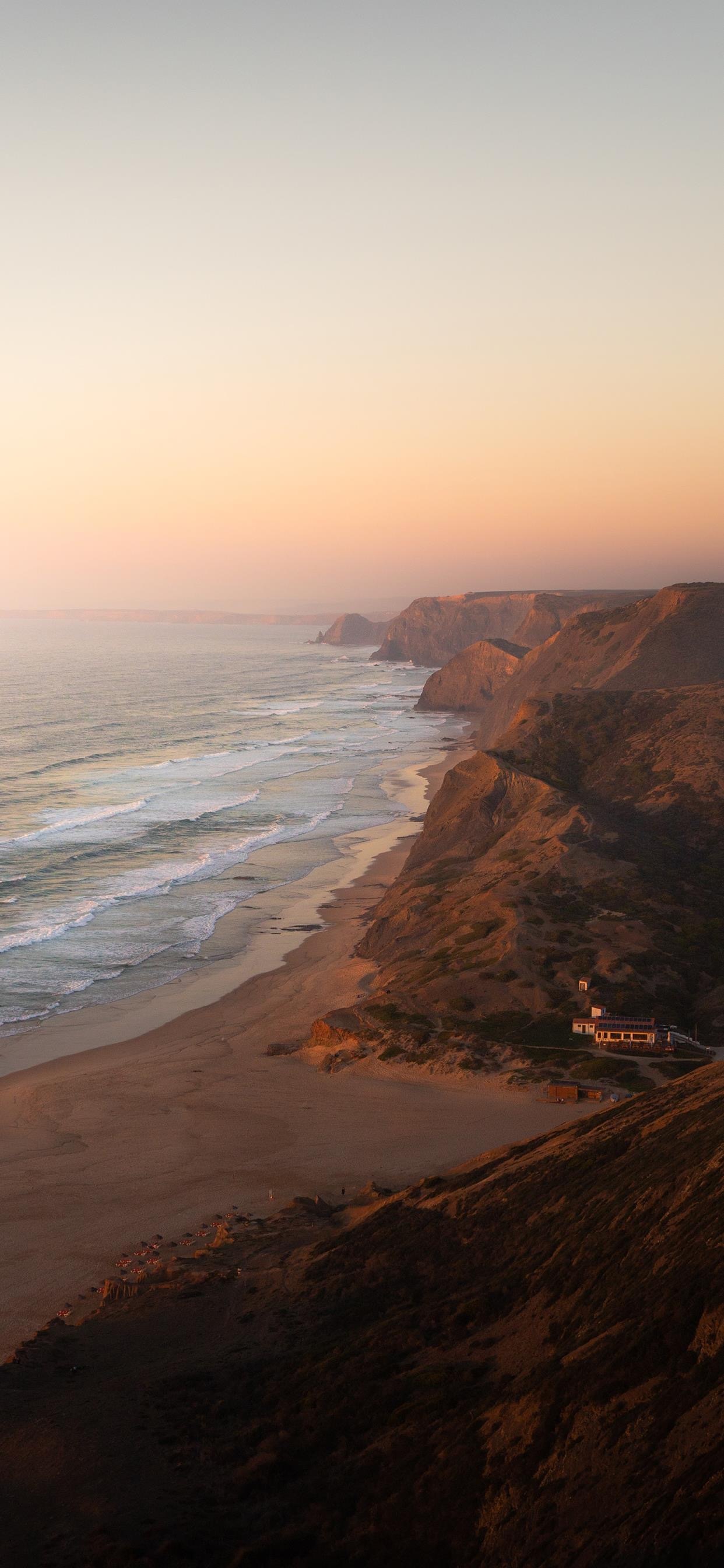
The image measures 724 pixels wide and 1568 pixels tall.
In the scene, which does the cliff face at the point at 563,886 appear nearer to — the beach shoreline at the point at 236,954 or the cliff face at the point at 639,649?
the beach shoreline at the point at 236,954

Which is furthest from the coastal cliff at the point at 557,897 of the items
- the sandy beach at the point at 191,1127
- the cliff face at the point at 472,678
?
the cliff face at the point at 472,678

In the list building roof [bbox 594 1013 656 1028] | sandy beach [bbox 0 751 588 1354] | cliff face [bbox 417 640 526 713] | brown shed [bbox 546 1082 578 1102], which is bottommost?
sandy beach [bbox 0 751 588 1354]

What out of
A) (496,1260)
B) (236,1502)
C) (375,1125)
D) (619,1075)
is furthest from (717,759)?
(236,1502)

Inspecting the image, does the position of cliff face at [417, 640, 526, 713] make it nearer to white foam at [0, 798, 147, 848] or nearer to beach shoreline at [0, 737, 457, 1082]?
beach shoreline at [0, 737, 457, 1082]

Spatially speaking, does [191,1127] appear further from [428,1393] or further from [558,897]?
[558,897]

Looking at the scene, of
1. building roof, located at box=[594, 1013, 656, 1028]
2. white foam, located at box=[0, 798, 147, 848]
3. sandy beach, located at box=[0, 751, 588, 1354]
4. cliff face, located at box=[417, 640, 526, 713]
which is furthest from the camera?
cliff face, located at box=[417, 640, 526, 713]

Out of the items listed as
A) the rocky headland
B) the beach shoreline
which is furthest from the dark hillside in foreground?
the beach shoreline
